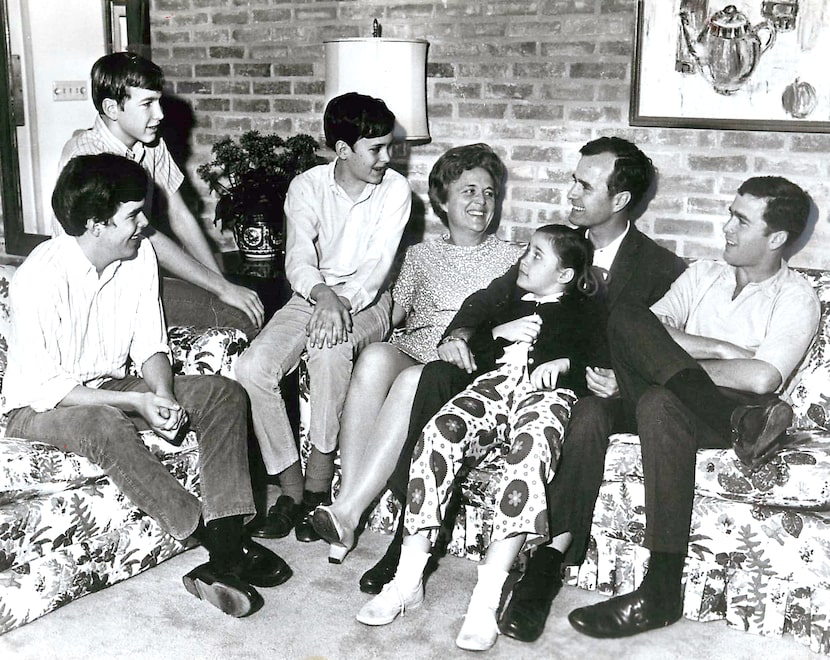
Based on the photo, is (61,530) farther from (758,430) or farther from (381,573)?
(758,430)

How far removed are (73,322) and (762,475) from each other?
6.14ft

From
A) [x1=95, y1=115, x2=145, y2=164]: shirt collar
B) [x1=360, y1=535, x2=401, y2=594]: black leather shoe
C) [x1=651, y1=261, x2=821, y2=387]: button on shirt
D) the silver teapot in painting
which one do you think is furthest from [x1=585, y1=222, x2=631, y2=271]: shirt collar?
[x1=95, y1=115, x2=145, y2=164]: shirt collar

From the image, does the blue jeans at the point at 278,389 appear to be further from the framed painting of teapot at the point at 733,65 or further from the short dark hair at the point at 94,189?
the framed painting of teapot at the point at 733,65

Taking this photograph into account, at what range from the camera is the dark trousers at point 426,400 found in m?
2.67

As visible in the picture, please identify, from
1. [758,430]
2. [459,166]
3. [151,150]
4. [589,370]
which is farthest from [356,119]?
[758,430]

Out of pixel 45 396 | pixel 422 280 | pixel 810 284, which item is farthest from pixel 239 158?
pixel 810 284

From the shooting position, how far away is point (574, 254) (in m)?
2.77

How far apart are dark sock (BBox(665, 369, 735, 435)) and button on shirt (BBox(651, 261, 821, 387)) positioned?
222 mm

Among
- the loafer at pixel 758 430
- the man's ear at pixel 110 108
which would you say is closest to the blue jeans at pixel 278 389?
the man's ear at pixel 110 108

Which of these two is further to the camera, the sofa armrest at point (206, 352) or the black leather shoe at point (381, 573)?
the sofa armrest at point (206, 352)

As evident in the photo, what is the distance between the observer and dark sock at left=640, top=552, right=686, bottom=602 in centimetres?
240

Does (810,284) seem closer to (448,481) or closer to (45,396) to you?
(448,481)

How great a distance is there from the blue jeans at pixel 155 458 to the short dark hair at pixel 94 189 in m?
0.52

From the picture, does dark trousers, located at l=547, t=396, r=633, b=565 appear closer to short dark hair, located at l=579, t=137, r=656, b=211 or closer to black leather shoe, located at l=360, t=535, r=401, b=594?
black leather shoe, located at l=360, t=535, r=401, b=594
